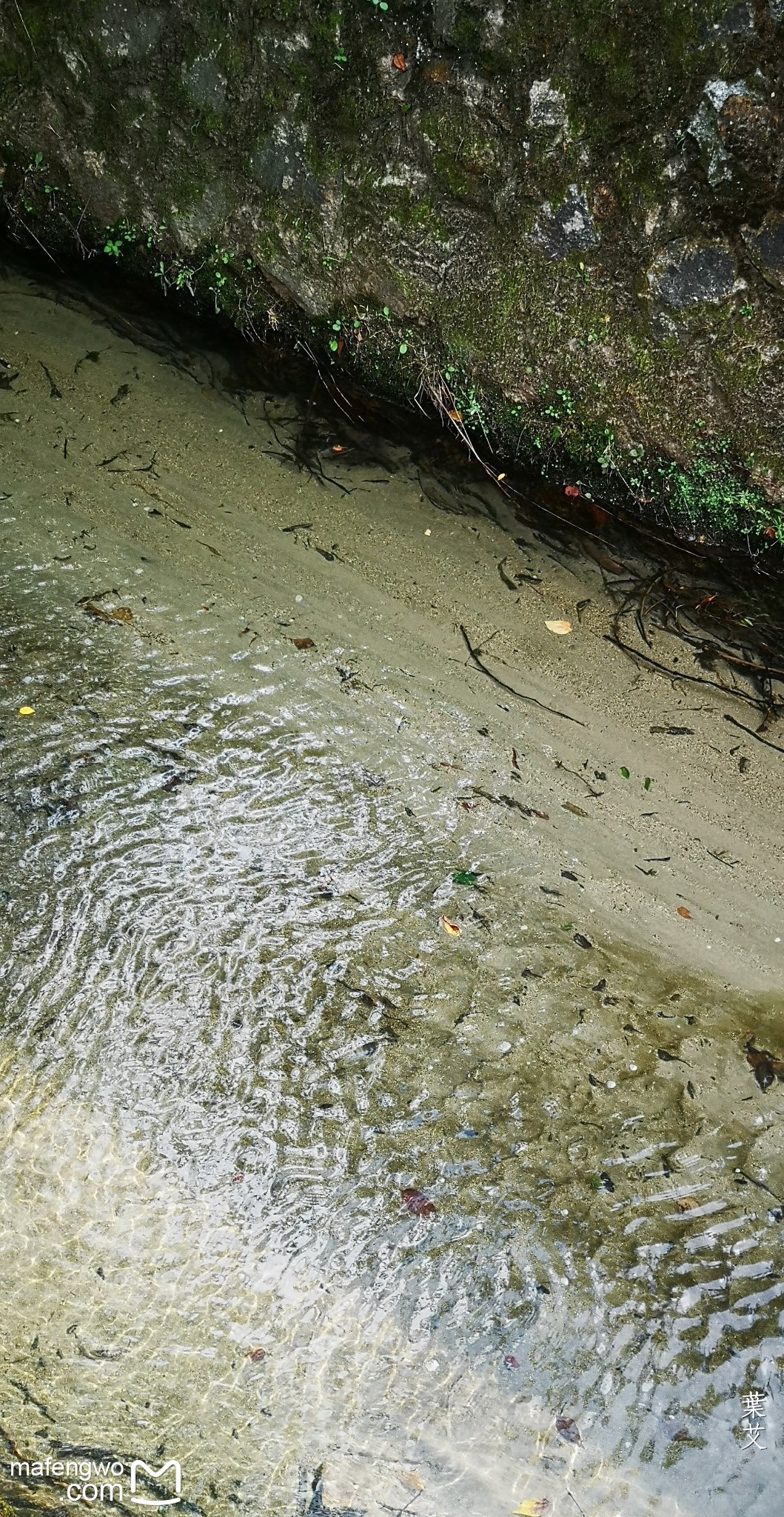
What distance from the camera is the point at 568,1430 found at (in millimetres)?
1809

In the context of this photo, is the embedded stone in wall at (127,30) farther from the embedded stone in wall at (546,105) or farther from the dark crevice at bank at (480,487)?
the embedded stone in wall at (546,105)

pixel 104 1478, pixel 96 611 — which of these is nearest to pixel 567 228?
pixel 96 611

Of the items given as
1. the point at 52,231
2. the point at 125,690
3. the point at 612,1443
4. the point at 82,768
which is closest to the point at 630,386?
the point at 125,690

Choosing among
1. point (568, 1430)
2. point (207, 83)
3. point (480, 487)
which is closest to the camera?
point (568, 1430)

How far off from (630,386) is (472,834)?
1.63 metres

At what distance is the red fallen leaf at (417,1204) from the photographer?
2008 mm

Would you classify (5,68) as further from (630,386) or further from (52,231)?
(630,386)

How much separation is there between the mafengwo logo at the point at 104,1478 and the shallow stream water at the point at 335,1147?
0.01 meters

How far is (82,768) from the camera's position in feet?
8.30

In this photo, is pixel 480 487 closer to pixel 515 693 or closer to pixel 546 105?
pixel 515 693

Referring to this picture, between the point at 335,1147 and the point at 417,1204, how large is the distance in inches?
8.1

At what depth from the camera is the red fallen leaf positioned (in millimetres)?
2008
